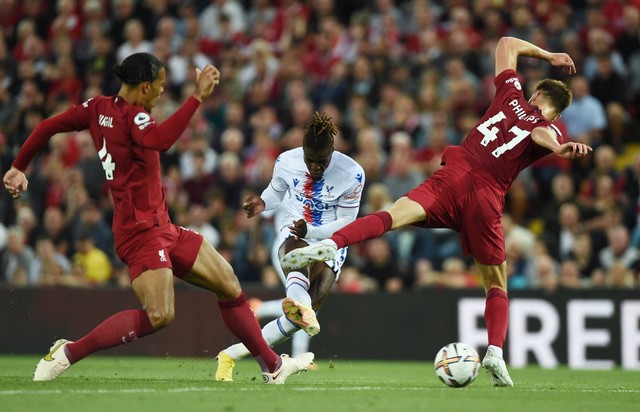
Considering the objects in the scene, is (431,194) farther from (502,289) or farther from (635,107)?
(635,107)

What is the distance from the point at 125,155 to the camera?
7.96 metres

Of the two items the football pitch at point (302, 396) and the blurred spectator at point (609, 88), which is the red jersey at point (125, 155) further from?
the blurred spectator at point (609, 88)

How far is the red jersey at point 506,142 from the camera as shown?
29.3 feet

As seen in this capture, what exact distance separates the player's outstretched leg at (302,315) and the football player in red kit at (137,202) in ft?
1.70

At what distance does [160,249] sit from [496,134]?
276cm

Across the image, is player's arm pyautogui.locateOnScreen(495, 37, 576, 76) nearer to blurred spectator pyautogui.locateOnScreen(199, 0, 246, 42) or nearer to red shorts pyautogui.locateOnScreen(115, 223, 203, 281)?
red shorts pyautogui.locateOnScreen(115, 223, 203, 281)

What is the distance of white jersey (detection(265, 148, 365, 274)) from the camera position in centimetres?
974

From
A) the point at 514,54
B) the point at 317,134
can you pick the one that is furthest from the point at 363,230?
the point at 514,54

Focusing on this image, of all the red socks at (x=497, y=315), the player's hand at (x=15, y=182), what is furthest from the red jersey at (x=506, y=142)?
the player's hand at (x=15, y=182)

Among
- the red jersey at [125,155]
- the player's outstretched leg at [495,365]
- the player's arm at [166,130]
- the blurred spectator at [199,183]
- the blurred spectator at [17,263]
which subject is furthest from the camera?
the blurred spectator at [199,183]

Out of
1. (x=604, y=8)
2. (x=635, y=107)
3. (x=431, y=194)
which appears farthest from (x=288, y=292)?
(x=604, y=8)

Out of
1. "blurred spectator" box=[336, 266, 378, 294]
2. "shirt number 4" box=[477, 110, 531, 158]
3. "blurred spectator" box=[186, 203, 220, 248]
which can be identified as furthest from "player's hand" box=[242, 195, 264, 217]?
"blurred spectator" box=[186, 203, 220, 248]

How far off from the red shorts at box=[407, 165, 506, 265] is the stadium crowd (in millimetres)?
4882

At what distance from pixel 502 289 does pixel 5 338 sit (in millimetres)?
7340
